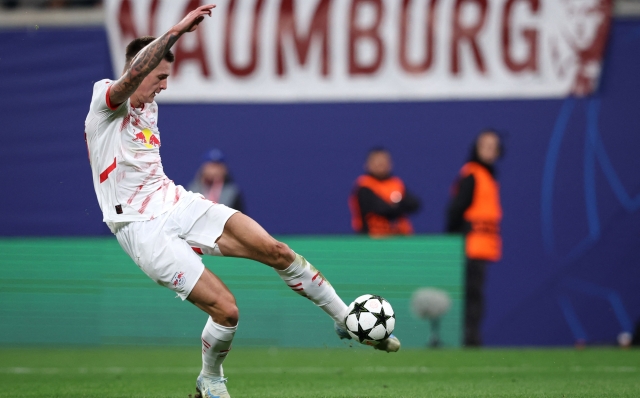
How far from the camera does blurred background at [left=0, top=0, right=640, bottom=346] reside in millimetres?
12766

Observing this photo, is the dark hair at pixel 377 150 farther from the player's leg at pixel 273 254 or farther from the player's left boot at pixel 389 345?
the player's left boot at pixel 389 345

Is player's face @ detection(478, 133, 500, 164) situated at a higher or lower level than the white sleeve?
lower

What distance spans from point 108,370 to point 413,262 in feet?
13.4

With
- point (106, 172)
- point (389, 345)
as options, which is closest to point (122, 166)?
point (106, 172)

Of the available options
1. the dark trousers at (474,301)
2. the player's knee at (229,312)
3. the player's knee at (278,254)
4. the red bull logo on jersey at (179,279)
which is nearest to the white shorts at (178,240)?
the red bull logo on jersey at (179,279)

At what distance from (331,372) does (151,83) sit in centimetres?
352

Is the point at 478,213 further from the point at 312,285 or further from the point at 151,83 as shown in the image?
the point at 151,83

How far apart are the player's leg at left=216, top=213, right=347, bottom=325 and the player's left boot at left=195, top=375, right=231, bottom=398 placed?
0.78 m

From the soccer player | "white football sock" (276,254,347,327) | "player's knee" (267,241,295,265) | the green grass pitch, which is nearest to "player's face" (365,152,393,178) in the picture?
the green grass pitch

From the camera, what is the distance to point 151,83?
618 cm

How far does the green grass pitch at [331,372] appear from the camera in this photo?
22.8 feet

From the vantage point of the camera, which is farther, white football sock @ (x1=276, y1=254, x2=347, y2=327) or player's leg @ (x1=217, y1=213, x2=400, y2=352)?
white football sock @ (x1=276, y1=254, x2=347, y2=327)

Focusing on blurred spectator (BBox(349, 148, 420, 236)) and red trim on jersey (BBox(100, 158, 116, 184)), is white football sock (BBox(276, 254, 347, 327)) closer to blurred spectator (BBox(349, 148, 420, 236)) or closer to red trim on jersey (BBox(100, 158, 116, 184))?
red trim on jersey (BBox(100, 158, 116, 184))

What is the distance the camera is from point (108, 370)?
8.96 meters
